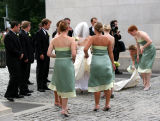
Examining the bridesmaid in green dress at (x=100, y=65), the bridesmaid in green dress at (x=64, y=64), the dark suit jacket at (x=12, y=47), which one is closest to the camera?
the bridesmaid in green dress at (x=64, y=64)

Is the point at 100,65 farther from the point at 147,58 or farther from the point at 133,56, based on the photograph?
the point at 133,56

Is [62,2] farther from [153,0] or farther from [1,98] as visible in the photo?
[1,98]

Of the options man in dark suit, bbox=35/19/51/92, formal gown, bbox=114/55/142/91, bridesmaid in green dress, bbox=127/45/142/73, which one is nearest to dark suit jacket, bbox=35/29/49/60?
man in dark suit, bbox=35/19/51/92

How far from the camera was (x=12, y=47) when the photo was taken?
9227 millimetres

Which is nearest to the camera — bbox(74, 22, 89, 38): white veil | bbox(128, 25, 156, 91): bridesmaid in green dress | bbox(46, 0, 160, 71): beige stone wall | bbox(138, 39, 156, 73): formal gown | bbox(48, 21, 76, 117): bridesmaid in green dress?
bbox(48, 21, 76, 117): bridesmaid in green dress

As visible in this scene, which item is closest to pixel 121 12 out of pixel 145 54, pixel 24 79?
pixel 145 54

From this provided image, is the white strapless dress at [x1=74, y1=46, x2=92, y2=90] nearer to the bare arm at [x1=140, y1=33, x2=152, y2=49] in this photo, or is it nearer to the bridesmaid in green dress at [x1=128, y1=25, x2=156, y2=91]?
the bridesmaid in green dress at [x1=128, y1=25, x2=156, y2=91]

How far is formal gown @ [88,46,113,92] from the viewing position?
8070 millimetres

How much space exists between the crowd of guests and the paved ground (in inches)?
9.8

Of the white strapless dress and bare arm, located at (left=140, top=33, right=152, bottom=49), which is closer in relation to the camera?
the white strapless dress

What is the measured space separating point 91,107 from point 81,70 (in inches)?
72.0

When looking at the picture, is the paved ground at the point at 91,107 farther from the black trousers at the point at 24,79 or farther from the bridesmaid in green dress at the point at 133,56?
the bridesmaid in green dress at the point at 133,56

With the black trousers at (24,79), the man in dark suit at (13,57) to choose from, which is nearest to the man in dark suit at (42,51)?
the black trousers at (24,79)

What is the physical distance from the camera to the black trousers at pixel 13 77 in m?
9.37
